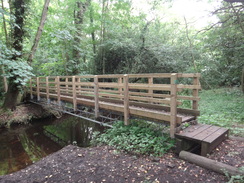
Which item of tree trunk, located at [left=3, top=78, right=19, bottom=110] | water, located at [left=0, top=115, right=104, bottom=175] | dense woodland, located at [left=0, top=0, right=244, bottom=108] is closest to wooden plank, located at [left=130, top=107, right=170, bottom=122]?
water, located at [left=0, top=115, right=104, bottom=175]

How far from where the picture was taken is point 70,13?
11.9 m

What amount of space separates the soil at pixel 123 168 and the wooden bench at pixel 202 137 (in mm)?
145

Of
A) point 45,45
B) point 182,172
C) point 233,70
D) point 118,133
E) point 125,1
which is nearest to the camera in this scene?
point 182,172

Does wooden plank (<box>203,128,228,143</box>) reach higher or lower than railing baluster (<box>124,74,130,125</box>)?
lower

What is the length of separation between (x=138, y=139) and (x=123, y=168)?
0.93 m

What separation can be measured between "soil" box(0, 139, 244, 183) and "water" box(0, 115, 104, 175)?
145 cm

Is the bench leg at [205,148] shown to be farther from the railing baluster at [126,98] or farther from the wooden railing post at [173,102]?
the railing baluster at [126,98]

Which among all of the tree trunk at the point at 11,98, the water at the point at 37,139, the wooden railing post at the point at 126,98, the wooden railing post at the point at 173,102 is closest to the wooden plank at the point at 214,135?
the wooden railing post at the point at 173,102

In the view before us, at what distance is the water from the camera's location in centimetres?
509

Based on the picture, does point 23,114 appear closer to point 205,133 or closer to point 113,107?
point 113,107

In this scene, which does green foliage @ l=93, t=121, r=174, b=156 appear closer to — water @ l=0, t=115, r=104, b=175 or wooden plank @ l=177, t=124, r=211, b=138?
wooden plank @ l=177, t=124, r=211, b=138

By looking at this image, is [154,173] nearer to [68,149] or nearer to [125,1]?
[68,149]

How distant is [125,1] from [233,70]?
858 centimetres

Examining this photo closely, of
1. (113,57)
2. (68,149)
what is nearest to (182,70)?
(113,57)
